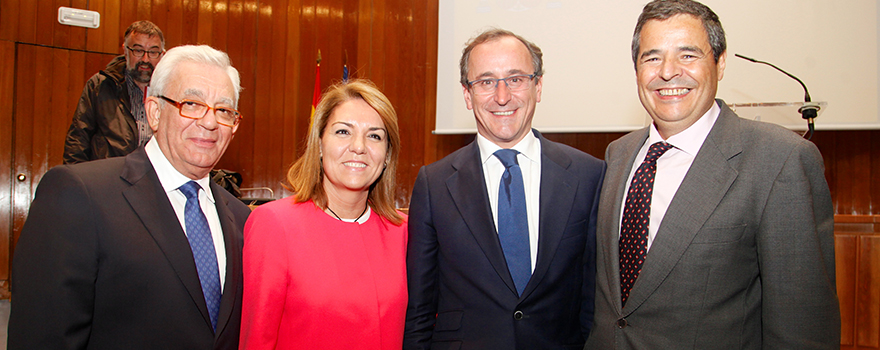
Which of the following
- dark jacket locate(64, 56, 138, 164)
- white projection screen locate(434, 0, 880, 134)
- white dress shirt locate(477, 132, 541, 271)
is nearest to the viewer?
white dress shirt locate(477, 132, 541, 271)

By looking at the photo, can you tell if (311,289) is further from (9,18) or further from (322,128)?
(9,18)

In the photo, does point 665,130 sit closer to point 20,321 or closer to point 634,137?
point 634,137

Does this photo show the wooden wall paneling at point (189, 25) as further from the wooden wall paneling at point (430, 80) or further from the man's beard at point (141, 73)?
the wooden wall paneling at point (430, 80)

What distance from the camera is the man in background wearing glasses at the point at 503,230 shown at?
151 cm

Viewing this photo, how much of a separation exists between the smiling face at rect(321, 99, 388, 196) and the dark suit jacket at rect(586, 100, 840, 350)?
0.94 m

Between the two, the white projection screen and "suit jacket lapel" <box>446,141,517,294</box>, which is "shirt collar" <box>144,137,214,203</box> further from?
the white projection screen

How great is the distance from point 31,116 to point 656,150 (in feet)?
19.3

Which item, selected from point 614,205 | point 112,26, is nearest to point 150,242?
point 614,205

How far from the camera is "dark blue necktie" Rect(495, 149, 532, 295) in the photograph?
156 cm

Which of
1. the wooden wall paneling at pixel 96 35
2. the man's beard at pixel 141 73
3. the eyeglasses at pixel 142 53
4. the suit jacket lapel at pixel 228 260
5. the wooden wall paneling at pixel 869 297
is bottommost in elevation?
the wooden wall paneling at pixel 869 297

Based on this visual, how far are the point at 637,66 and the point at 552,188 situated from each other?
48 cm

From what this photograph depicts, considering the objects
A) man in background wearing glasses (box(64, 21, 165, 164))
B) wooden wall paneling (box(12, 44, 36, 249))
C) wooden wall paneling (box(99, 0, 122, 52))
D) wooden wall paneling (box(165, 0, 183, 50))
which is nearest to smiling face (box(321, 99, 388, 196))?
man in background wearing glasses (box(64, 21, 165, 164))

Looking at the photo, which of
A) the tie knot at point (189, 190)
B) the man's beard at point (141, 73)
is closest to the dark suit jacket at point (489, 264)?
the tie knot at point (189, 190)

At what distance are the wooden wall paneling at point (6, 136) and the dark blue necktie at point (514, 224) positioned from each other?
18.0 feet
